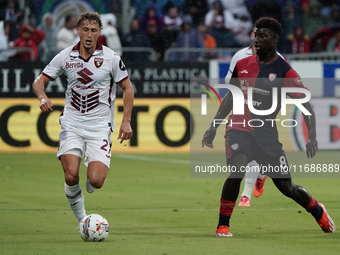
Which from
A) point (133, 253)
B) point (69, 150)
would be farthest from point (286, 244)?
point (69, 150)

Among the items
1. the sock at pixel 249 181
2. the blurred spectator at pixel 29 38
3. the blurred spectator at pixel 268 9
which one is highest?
the blurred spectator at pixel 268 9

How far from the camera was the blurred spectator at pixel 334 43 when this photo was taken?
712 inches

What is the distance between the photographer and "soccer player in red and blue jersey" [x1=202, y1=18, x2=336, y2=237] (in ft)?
22.7

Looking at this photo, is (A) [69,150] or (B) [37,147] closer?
(A) [69,150]

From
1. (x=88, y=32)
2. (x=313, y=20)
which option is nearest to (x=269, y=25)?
(x=88, y=32)

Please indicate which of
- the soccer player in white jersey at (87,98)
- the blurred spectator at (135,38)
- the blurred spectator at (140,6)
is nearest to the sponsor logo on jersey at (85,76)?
the soccer player in white jersey at (87,98)

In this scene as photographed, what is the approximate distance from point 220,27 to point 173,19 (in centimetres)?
147

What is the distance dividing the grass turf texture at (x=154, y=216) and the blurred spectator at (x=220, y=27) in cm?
606

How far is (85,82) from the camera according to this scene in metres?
7.17

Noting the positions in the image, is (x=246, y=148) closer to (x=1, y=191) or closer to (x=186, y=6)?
(x=1, y=191)

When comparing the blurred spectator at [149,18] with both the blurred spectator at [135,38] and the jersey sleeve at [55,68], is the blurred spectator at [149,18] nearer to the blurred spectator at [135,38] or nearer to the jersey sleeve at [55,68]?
the blurred spectator at [135,38]

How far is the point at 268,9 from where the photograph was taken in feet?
62.2

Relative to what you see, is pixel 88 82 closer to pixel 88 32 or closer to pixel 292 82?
pixel 88 32

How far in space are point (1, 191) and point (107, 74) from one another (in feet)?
13.8
